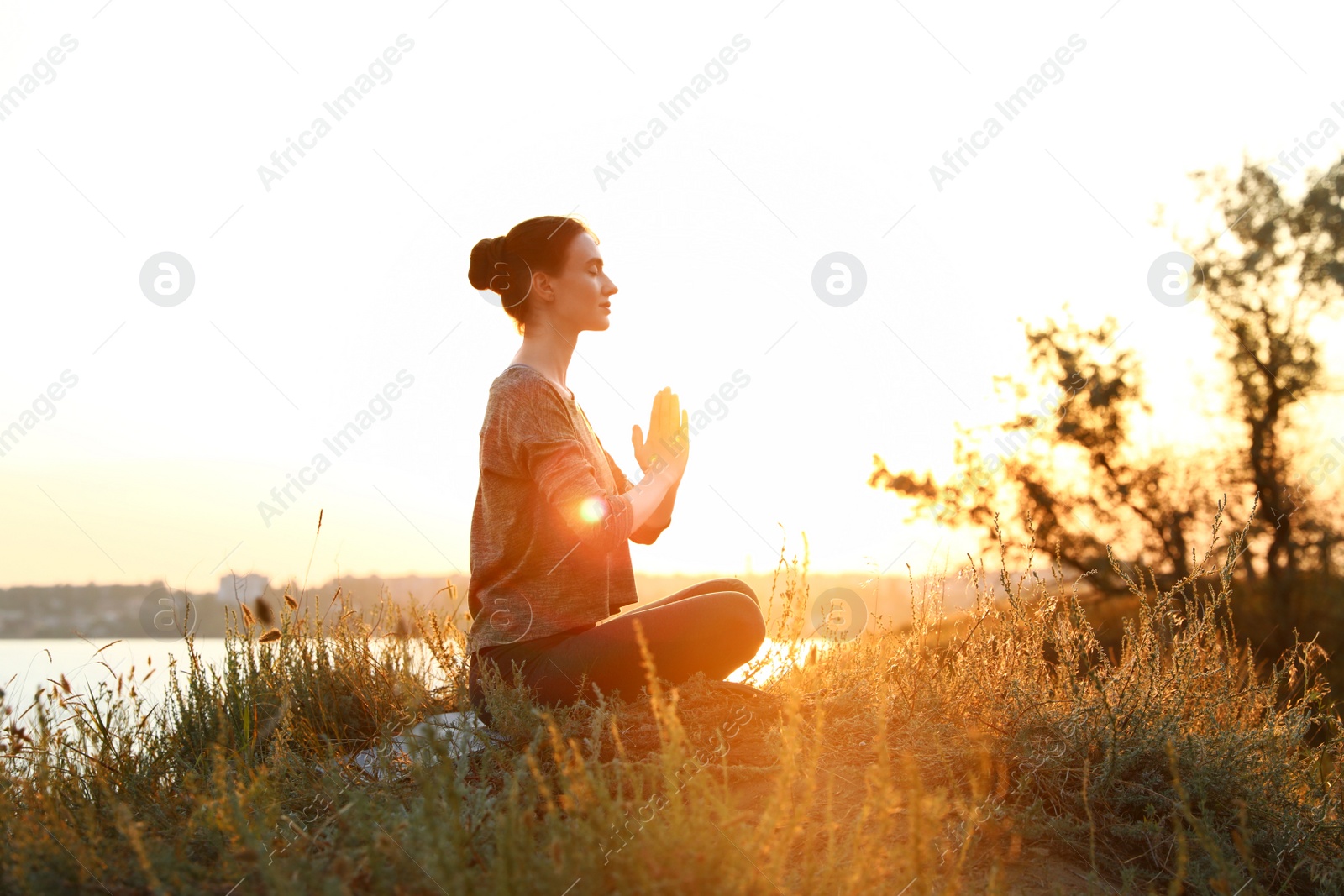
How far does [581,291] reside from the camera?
3678 mm

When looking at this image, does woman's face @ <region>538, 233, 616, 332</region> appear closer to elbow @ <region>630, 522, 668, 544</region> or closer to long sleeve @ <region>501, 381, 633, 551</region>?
long sleeve @ <region>501, 381, 633, 551</region>

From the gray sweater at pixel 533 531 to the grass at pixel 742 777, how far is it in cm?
31

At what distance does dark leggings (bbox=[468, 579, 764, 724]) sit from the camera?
10.7ft

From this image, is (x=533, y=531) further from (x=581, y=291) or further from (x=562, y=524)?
(x=581, y=291)

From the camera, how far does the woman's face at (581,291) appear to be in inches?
145

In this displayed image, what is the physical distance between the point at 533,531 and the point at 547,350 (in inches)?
29.7

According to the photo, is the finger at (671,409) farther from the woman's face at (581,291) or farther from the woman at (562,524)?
the woman's face at (581,291)

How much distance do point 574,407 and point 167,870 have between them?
7.31ft

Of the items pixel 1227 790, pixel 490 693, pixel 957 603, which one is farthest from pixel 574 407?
pixel 1227 790

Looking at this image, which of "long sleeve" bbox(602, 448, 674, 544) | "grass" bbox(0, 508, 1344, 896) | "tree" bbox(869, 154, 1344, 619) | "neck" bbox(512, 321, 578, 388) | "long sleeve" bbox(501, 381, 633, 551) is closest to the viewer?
"grass" bbox(0, 508, 1344, 896)

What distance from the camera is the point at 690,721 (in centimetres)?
333

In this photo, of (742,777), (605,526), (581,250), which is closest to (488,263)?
(581,250)

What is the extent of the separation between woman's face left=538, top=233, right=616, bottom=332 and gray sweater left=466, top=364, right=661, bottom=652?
1.16 feet

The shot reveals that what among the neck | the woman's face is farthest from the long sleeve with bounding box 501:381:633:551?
the woman's face
